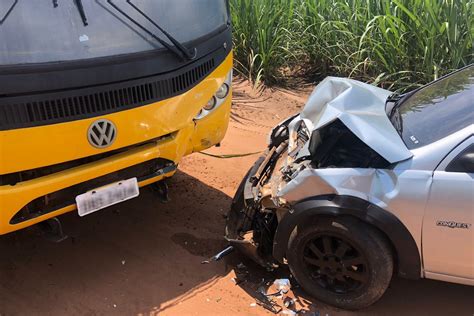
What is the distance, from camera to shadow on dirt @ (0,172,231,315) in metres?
3.31

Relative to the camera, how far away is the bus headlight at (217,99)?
12.2 feet

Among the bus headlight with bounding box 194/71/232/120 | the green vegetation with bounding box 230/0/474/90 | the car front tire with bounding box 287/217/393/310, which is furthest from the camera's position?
the green vegetation with bounding box 230/0/474/90

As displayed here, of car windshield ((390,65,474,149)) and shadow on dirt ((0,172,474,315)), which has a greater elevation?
car windshield ((390,65,474,149))

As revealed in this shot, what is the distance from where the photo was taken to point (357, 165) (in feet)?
9.85

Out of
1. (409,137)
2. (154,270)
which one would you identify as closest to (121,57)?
(154,270)

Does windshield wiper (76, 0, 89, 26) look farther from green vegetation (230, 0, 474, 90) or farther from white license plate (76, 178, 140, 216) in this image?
green vegetation (230, 0, 474, 90)

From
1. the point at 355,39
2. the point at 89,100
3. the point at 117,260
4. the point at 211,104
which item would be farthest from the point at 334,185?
the point at 355,39

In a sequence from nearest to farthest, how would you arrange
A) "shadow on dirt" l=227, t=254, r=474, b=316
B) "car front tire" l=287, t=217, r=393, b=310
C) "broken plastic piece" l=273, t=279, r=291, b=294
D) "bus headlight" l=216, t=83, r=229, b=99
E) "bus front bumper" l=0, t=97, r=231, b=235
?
"bus front bumper" l=0, t=97, r=231, b=235 → "car front tire" l=287, t=217, r=393, b=310 → "shadow on dirt" l=227, t=254, r=474, b=316 → "broken plastic piece" l=273, t=279, r=291, b=294 → "bus headlight" l=216, t=83, r=229, b=99

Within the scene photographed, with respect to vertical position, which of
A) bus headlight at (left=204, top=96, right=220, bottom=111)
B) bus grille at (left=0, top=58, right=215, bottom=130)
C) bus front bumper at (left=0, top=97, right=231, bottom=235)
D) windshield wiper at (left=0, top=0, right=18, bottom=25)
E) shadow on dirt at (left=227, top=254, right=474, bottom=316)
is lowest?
shadow on dirt at (left=227, top=254, right=474, bottom=316)

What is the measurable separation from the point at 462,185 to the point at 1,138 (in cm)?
238

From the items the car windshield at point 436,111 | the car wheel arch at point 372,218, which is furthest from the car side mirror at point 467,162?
the car wheel arch at point 372,218

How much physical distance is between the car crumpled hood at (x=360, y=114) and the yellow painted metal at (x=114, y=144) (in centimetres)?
72

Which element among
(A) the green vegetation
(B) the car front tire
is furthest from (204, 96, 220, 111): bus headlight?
(A) the green vegetation

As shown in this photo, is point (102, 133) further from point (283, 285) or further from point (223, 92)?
point (283, 285)
